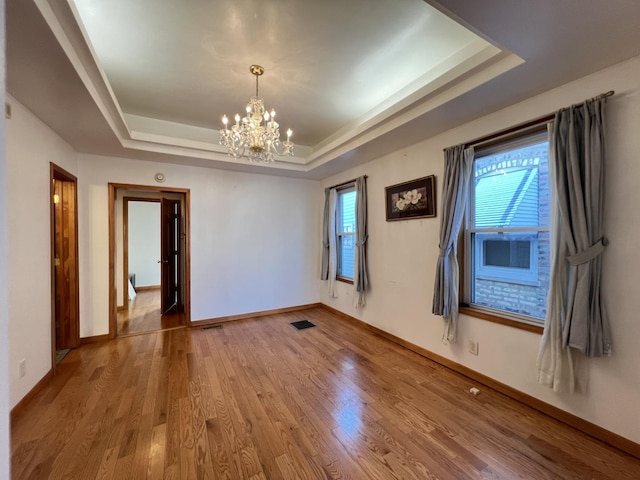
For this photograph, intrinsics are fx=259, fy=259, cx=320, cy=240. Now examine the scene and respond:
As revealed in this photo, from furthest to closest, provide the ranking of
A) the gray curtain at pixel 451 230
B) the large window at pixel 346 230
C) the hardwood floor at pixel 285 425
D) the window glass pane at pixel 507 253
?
the large window at pixel 346 230 → the gray curtain at pixel 451 230 → the window glass pane at pixel 507 253 → the hardwood floor at pixel 285 425

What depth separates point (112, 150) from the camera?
3.21 metres

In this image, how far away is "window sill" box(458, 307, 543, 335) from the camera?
6.65ft

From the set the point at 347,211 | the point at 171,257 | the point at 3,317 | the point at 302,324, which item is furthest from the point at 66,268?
the point at 347,211

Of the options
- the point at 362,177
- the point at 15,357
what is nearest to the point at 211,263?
the point at 15,357

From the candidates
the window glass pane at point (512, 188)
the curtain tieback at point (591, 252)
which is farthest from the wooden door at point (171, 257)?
the curtain tieback at point (591, 252)

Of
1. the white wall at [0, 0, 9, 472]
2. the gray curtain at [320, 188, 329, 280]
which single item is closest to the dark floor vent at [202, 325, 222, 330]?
the gray curtain at [320, 188, 329, 280]

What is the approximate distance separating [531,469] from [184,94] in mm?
4212

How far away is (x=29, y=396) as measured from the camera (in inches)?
82.8

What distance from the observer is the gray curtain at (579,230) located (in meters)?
1.69

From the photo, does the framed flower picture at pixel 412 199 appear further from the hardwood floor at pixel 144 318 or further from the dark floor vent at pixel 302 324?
the hardwood floor at pixel 144 318

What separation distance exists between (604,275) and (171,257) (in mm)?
5637

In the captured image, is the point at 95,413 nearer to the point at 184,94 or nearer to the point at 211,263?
the point at 211,263

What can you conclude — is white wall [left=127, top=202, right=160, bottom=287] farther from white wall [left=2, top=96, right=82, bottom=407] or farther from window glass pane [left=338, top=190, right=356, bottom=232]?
window glass pane [left=338, top=190, right=356, bottom=232]

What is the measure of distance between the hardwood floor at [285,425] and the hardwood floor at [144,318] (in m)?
0.95
